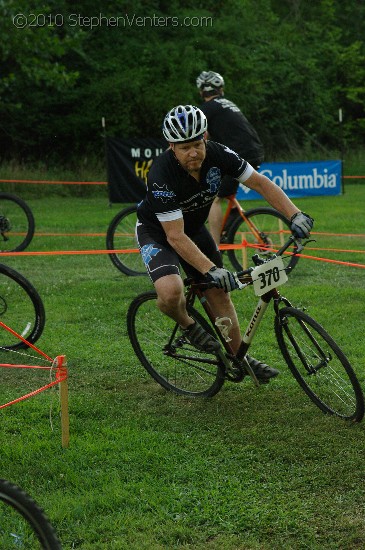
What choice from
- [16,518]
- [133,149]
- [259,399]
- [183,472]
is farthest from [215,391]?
[133,149]

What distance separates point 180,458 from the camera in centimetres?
528

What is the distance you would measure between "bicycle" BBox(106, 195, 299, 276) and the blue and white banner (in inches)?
383

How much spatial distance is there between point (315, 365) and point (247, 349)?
47 cm

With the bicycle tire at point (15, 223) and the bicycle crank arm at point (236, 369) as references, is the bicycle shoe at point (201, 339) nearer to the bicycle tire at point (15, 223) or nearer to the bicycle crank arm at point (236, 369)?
the bicycle crank arm at point (236, 369)

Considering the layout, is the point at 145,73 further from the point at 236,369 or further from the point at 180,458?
the point at 180,458

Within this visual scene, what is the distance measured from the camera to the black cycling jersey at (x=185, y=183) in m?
5.82

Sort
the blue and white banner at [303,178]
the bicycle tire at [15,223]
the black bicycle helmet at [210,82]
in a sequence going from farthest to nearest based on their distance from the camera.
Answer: the blue and white banner at [303,178] < the bicycle tire at [15,223] < the black bicycle helmet at [210,82]

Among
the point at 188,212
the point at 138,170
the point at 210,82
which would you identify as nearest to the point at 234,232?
the point at 210,82

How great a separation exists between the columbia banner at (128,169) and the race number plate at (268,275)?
15351 mm

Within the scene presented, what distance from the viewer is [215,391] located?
6.40m

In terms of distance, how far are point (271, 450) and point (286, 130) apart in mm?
31367

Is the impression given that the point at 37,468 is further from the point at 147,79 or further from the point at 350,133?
the point at 350,133

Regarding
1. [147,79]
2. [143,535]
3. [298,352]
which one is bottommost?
[143,535]

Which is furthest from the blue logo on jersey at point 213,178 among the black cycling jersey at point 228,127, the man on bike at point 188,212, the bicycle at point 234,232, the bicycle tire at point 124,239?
the bicycle tire at point 124,239
